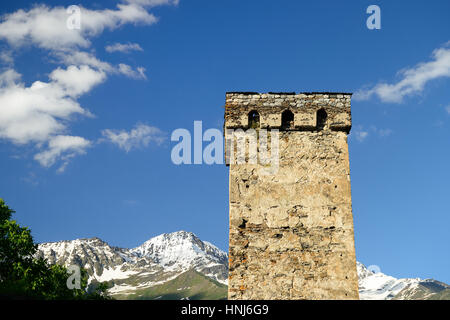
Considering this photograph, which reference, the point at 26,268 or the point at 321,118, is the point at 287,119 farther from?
the point at 26,268

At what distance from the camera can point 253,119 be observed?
38.2 ft

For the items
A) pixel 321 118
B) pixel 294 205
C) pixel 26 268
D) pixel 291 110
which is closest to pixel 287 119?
pixel 291 110

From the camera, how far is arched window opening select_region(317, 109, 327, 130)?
1152cm

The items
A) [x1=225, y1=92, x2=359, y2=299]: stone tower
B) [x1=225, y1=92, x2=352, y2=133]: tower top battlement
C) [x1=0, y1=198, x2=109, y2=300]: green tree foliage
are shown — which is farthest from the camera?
[x1=0, y1=198, x2=109, y2=300]: green tree foliage

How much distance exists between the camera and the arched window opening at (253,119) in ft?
37.9

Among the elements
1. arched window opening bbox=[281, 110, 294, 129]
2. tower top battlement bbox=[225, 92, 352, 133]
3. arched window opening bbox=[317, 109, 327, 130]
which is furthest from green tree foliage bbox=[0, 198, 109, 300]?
arched window opening bbox=[317, 109, 327, 130]

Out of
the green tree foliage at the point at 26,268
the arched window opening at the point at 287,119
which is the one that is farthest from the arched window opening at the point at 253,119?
the green tree foliage at the point at 26,268

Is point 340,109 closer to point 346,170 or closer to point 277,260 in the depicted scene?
point 346,170

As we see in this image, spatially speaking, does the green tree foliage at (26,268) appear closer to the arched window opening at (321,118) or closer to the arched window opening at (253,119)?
the arched window opening at (253,119)

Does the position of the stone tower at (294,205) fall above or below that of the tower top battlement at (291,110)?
below

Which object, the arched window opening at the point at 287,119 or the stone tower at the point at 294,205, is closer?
the stone tower at the point at 294,205

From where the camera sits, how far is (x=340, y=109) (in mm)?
11562

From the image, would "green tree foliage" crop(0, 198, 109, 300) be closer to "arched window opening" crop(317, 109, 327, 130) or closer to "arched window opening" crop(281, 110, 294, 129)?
"arched window opening" crop(281, 110, 294, 129)

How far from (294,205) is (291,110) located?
8.19ft
